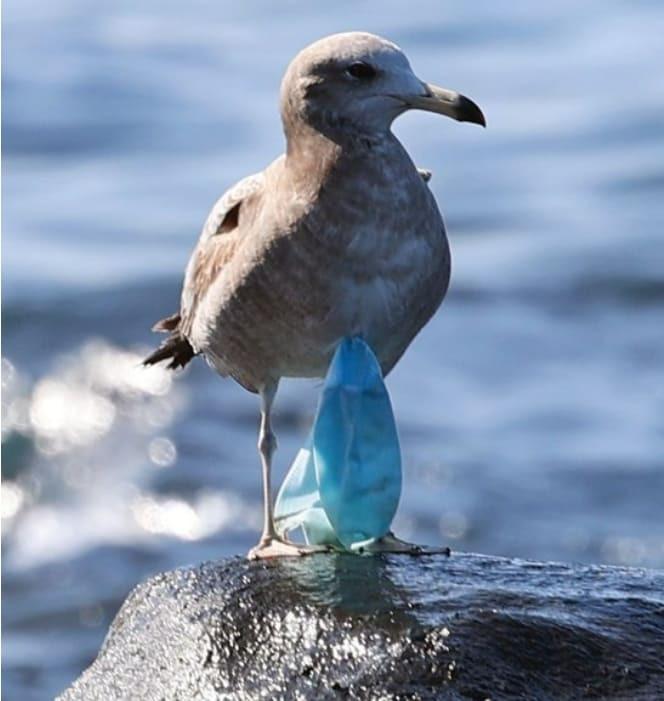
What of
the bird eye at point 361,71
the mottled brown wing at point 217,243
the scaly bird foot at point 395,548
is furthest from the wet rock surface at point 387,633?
the bird eye at point 361,71

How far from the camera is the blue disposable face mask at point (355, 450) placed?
26.0 ft

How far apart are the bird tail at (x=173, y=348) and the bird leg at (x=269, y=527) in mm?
821

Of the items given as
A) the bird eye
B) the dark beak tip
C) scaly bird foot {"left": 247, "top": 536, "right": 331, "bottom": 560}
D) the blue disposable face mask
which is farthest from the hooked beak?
scaly bird foot {"left": 247, "top": 536, "right": 331, "bottom": 560}

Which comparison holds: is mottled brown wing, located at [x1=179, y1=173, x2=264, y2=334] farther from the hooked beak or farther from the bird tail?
the hooked beak

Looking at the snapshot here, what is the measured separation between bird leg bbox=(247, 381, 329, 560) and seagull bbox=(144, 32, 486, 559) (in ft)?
0.06

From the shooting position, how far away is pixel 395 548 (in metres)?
8.10

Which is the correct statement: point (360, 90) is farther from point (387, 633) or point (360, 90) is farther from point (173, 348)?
point (173, 348)

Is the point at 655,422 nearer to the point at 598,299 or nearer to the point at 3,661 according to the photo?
the point at 598,299

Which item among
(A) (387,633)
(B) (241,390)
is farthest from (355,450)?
(B) (241,390)

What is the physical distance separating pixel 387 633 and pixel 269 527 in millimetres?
1527

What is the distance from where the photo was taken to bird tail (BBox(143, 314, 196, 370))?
9.51m

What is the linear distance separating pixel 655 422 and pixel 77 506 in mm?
4953

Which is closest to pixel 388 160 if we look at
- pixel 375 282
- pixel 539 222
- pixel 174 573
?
pixel 375 282

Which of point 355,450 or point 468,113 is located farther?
point 355,450
